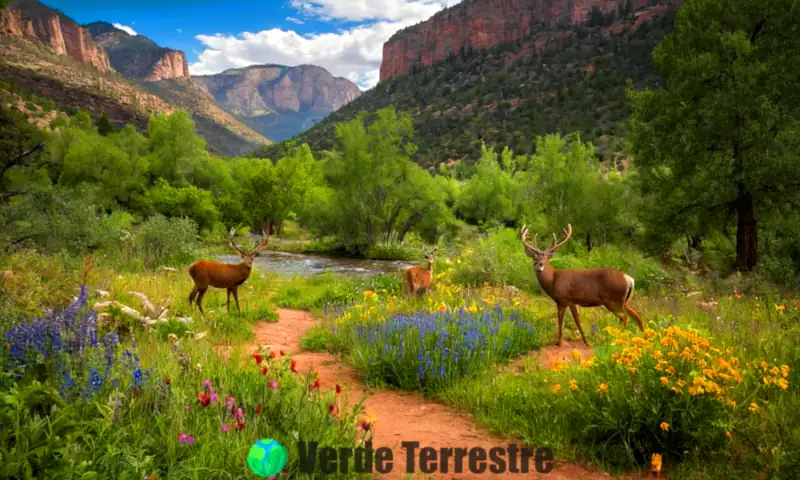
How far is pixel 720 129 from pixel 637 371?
10.9 meters

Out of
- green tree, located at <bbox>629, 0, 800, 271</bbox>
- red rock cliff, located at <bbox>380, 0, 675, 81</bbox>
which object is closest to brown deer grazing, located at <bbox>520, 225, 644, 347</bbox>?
green tree, located at <bbox>629, 0, 800, 271</bbox>

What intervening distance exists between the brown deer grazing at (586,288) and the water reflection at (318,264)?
575 inches

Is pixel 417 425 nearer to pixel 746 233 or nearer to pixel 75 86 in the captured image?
pixel 746 233

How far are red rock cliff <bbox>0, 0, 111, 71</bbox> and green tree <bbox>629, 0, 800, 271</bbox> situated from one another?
17503 centimetres

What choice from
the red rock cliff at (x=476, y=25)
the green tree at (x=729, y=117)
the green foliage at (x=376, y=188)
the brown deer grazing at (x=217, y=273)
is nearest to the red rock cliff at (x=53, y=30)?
the red rock cliff at (x=476, y=25)

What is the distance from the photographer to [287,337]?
823cm

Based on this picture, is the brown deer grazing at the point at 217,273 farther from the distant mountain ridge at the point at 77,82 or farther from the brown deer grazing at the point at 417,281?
the distant mountain ridge at the point at 77,82

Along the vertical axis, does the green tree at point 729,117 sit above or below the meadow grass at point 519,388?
above

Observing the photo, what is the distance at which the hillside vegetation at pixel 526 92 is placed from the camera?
65188 mm

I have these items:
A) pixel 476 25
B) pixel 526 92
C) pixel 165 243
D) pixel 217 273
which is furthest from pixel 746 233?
pixel 476 25

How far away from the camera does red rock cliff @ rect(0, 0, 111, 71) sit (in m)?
152

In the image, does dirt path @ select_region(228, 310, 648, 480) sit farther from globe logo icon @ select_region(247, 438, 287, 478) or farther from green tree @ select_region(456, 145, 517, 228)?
green tree @ select_region(456, 145, 517, 228)

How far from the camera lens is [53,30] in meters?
169

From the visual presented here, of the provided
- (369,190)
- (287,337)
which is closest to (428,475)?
(287,337)
